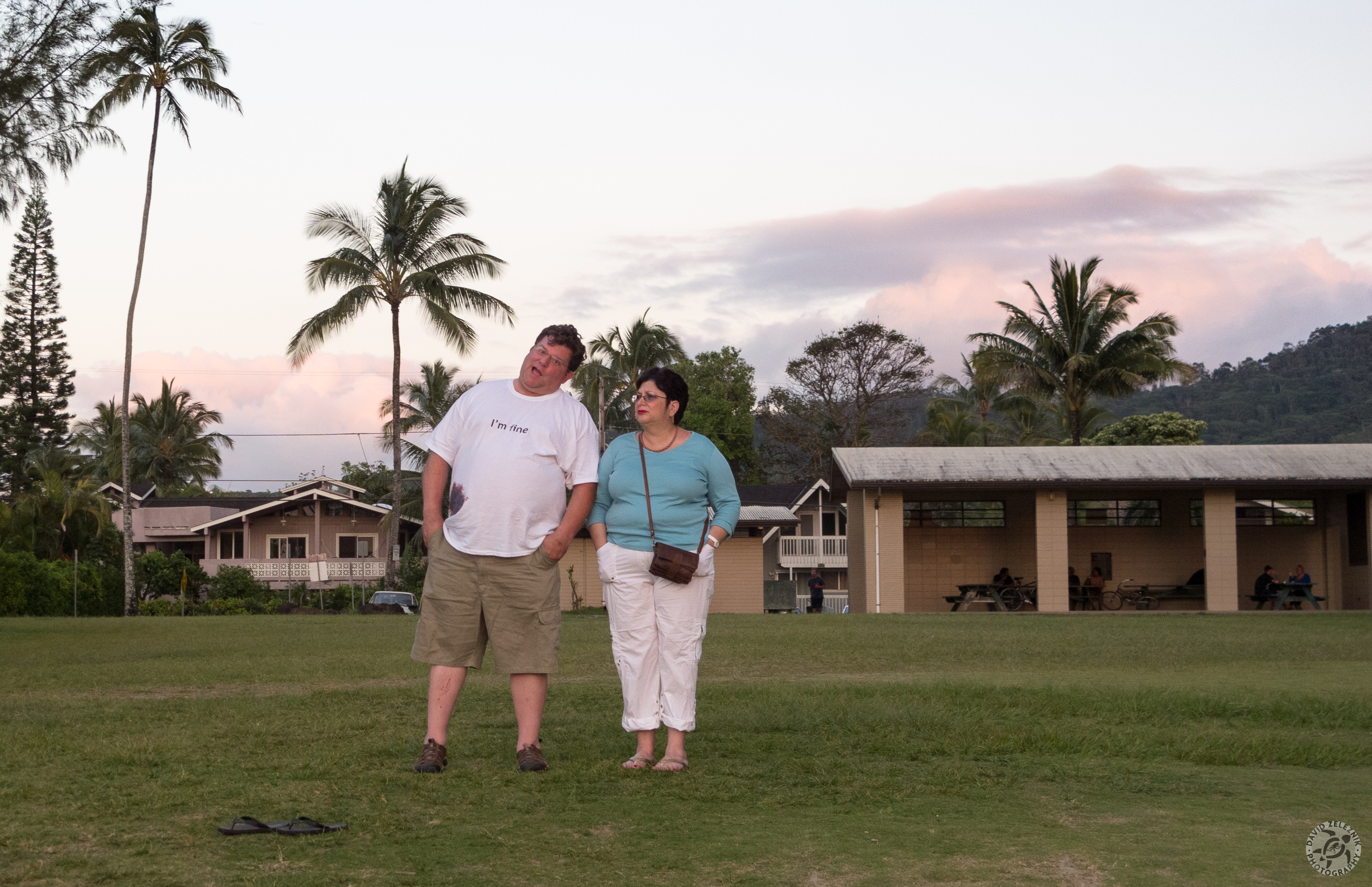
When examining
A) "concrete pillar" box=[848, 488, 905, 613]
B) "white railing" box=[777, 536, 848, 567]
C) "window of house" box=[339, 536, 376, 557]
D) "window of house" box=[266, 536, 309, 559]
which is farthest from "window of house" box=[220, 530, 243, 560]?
"concrete pillar" box=[848, 488, 905, 613]

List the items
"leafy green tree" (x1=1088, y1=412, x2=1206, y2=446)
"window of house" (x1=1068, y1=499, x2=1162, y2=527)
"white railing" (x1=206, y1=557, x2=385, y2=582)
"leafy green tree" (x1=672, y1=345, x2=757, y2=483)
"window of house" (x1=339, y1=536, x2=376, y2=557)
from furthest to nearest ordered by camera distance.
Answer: "leafy green tree" (x1=672, y1=345, x2=757, y2=483), "window of house" (x1=339, y1=536, x2=376, y2=557), "leafy green tree" (x1=1088, y1=412, x2=1206, y2=446), "white railing" (x1=206, y1=557, x2=385, y2=582), "window of house" (x1=1068, y1=499, x2=1162, y2=527)

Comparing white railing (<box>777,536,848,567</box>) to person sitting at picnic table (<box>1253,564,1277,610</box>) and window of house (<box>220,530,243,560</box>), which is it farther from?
window of house (<box>220,530,243,560</box>)

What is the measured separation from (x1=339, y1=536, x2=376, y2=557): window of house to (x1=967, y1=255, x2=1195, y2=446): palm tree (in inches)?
952

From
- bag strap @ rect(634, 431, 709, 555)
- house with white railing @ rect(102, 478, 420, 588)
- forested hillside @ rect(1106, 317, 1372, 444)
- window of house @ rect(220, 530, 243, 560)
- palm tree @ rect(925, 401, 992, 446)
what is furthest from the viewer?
forested hillside @ rect(1106, 317, 1372, 444)

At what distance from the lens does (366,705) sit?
773 centimetres

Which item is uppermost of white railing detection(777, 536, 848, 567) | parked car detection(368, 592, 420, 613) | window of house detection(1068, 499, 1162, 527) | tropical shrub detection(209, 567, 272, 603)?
window of house detection(1068, 499, 1162, 527)

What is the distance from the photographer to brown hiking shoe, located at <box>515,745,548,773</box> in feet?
17.1

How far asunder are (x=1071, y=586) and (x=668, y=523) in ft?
91.0

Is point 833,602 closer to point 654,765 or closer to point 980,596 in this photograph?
point 980,596

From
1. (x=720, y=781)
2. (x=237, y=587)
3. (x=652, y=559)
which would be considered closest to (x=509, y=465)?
(x=652, y=559)

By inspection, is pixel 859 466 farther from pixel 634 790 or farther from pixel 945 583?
pixel 634 790

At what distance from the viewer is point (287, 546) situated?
49.8 meters

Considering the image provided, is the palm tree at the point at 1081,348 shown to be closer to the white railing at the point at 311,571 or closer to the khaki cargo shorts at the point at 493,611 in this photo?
the white railing at the point at 311,571

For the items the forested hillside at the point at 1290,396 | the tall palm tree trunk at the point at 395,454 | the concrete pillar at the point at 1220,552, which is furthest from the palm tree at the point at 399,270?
the forested hillside at the point at 1290,396
